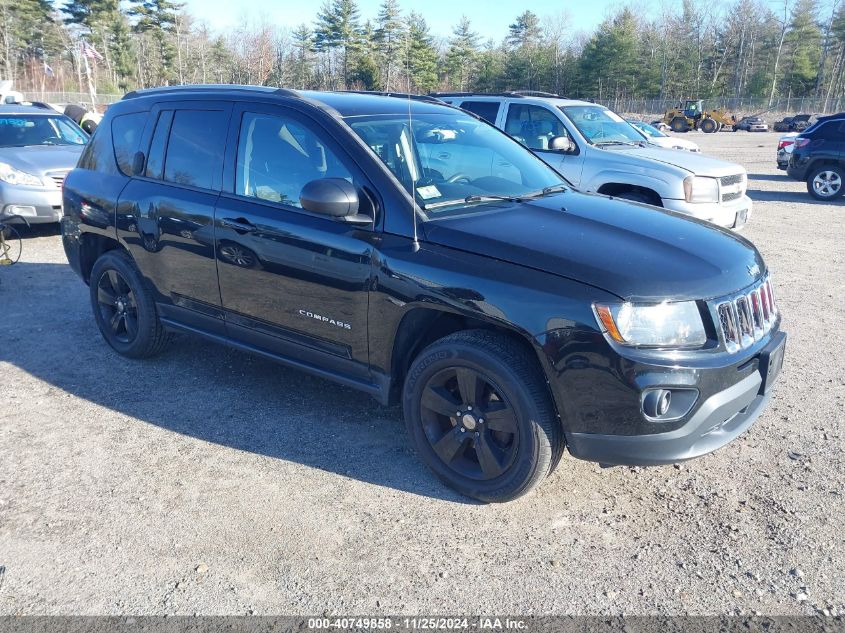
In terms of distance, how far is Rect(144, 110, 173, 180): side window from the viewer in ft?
15.6

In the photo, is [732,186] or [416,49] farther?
[416,49]

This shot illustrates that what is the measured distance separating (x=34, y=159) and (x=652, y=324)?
9402 mm

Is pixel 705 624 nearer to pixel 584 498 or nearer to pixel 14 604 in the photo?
pixel 584 498

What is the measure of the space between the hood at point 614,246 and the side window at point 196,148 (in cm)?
169

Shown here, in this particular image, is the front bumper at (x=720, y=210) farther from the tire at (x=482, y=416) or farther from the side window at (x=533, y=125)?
the tire at (x=482, y=416)

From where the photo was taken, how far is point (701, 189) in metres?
8.41

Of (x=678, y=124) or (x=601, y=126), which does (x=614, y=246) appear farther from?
(x=678, y=124)

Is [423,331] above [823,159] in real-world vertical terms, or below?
above

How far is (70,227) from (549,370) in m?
4.24

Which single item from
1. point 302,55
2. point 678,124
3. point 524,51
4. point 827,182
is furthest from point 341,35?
point 524,51

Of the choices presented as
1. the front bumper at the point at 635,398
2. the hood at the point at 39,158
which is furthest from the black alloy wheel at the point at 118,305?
the hood at the point at 39,158

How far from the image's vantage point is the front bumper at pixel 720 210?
8.28 metres

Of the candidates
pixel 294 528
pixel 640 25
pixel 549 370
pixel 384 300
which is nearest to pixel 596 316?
pixel 549 370

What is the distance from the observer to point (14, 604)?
279 centimetres
